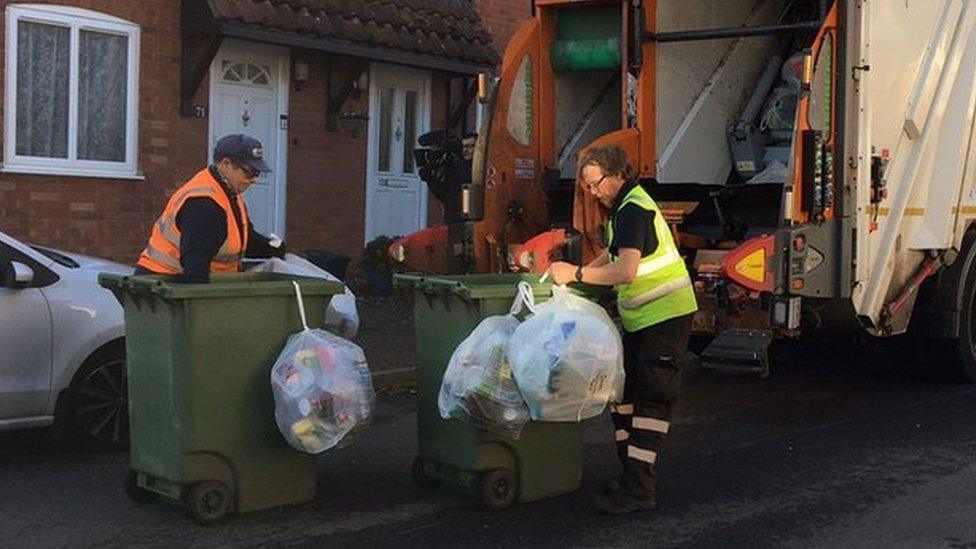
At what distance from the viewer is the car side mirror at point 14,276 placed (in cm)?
578

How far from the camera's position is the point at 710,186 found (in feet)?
27.2

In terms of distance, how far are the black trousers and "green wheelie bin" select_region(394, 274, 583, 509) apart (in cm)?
31

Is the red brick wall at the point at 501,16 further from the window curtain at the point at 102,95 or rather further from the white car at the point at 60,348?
the white car at the point at 60,348

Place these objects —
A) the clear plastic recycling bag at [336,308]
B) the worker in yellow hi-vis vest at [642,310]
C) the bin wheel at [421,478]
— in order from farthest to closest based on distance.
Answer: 1. the clear plastic recycling bag at [336,308]
2. the bin wheel at [421,478]
3. the worker in yellow hi-vis vest at [642,310]

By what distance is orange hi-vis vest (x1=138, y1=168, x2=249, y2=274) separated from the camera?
5.19 meters

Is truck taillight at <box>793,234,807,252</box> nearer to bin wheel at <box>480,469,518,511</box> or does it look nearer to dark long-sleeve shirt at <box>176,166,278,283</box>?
bin wheel at <box>480,469,518,511</box>

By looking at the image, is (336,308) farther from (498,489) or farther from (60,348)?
(60,348)

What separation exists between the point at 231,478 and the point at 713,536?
6.39 feet

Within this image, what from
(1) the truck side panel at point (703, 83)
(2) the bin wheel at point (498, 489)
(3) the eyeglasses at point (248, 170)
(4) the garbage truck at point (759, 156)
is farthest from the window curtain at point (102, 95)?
(2) the bin wheel at point (498, 489)

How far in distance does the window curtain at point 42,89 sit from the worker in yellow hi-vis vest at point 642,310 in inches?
254

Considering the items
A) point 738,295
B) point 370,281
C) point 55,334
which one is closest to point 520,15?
point 370,281

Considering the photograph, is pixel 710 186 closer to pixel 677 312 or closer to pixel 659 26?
pixel 659 26

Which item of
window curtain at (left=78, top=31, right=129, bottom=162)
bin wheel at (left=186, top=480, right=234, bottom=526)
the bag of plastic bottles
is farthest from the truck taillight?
window curtain at (left=78, top=31, right=129, bottom=162)

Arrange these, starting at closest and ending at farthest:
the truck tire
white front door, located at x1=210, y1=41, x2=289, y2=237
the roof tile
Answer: the truck tire → the roof tile → white front door, located at x1=210, y1=41, x2=289, y2=237
